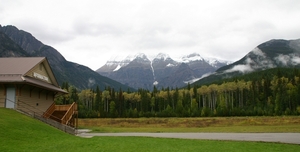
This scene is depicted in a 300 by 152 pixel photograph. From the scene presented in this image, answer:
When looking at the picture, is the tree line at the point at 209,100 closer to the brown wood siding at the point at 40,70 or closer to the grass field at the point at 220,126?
the grass field at the point at 220,126

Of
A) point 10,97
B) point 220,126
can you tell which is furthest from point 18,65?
point 220,126

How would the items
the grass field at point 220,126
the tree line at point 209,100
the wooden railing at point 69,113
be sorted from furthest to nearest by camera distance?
1. the tree line at point 209,100
2. the grass field at point 220,126
3. the wooden railing at point 69,113

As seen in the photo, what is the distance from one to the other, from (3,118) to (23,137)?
175 inches

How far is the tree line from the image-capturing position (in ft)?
333

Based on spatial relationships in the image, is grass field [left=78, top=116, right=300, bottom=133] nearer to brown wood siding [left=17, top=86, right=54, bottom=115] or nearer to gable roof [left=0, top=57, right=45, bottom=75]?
brown wood siding [left=17, top=86, right=54, bottom=115]

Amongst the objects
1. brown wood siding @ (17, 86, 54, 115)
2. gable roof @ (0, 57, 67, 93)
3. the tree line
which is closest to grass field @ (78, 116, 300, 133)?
brown wood siding @ (17, 86, 54, 115)

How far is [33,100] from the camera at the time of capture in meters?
31.8

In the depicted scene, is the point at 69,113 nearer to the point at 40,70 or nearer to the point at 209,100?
the point at 40,70

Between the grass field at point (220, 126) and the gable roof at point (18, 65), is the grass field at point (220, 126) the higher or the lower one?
the lower one

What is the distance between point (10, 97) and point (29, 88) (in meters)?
2.52

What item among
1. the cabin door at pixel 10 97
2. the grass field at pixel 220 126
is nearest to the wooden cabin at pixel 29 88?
the cabin door at pixel 10 97

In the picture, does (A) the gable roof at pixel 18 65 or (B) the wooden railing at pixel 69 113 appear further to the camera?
(B) the wooden railing at pixel 69 113

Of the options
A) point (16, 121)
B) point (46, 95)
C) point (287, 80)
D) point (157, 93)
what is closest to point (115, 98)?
point (157, 93)

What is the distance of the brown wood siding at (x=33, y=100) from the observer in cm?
2950
